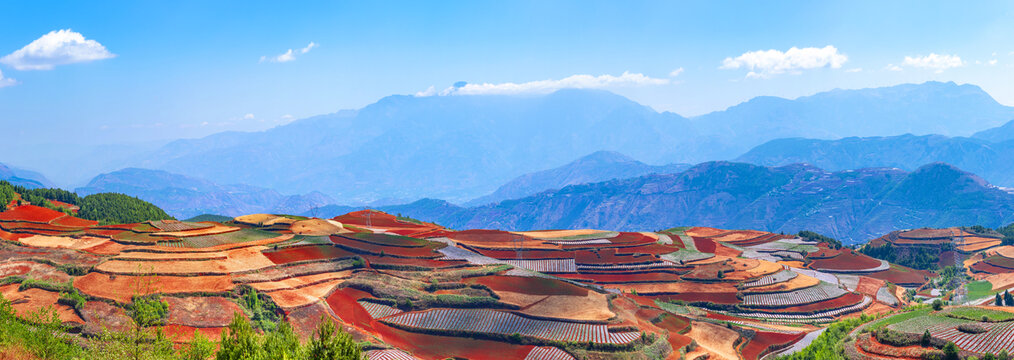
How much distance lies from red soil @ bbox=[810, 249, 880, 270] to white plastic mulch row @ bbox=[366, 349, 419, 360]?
109 metres

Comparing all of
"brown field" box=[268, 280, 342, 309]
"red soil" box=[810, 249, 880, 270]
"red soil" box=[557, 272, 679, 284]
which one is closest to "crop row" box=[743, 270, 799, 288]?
"red soil" box=[557, 272, 679, 284]

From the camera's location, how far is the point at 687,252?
135750mm

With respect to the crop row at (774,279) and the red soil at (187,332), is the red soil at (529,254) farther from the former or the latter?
the red soil at (187,332)

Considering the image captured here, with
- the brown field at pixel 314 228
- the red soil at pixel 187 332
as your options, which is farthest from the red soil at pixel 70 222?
the red soil at pixel 187 332

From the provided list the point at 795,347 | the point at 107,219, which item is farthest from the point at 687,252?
the point at 107,219

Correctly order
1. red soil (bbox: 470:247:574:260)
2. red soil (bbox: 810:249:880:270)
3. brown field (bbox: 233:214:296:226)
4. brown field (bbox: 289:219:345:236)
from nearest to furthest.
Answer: brown field (bbox: 289:219:345:236), red soil (bbox: 470:247:574:260), brown field (bbox: 233:214:296:226), red soil (bbox: 810:249:880:270)

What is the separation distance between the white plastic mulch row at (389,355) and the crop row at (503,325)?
9.76 metres

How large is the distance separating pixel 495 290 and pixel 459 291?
491 centimetres

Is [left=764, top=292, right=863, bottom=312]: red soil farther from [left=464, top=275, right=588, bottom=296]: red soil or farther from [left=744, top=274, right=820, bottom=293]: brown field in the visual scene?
[left=464, top=275, right=588, bottom=296]: red soil

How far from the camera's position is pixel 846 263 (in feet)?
467

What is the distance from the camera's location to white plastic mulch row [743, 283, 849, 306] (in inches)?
4094

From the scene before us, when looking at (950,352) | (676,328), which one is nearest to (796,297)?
(676,328)

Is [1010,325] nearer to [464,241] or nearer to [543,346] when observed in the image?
[543,346]

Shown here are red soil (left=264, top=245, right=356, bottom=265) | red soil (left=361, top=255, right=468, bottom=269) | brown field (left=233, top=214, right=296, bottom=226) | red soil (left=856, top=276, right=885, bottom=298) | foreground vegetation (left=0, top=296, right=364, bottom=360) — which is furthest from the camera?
brown field (left=233, top=214, right=296, bottom=226)
